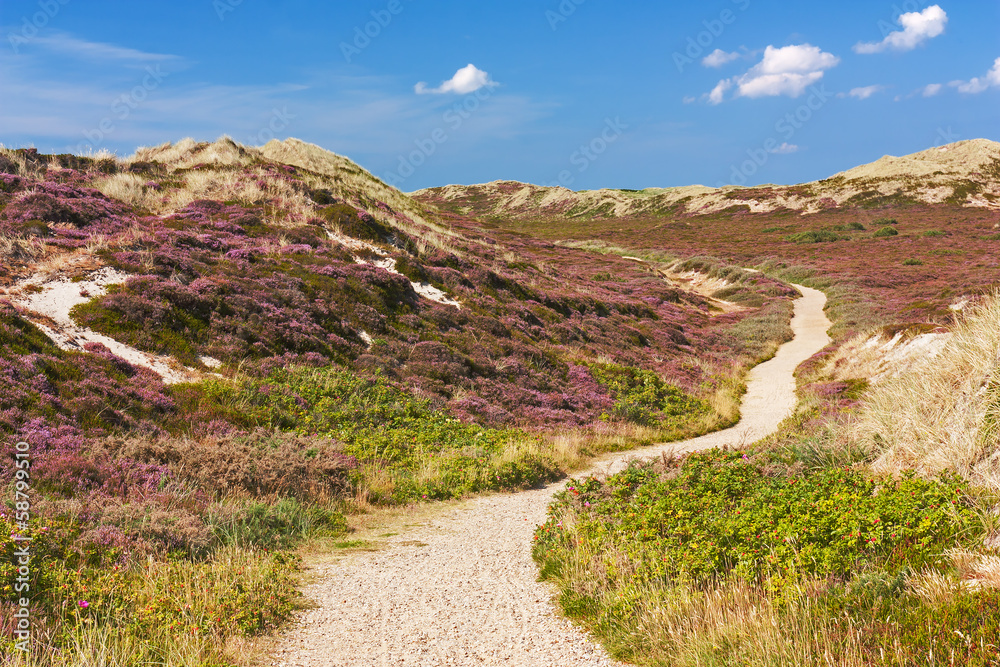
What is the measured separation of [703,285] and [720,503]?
58.6 metres

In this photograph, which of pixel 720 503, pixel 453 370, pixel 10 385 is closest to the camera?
pixel 720 503

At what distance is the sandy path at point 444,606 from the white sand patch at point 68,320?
7.31m

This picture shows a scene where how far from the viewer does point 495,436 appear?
14.2m

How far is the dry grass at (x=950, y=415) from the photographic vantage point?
6215 millimetres

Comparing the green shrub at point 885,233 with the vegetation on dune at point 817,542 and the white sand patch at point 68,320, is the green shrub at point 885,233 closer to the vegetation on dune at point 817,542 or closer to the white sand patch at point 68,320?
the vegetation on dune at point 817,542

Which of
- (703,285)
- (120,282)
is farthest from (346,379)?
(703,285)

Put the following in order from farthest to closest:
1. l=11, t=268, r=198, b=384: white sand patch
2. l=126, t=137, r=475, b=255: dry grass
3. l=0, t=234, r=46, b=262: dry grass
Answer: l=126, t=137, r=475, b=255: dry grass < l=0, t=234, r=46, b=262: dry grass < l=11, t=268, r=198, b=384: white sand patch

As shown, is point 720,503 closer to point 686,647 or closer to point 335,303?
point 686,647

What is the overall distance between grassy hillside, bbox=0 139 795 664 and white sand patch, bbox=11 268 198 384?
0.12m

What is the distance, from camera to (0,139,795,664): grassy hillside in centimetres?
625

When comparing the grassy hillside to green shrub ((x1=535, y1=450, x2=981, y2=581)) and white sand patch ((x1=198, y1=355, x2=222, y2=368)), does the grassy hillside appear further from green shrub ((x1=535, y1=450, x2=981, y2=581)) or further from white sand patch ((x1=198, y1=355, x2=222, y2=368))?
green shrub ((x1=535, y1=450, x2=981, y2=581))

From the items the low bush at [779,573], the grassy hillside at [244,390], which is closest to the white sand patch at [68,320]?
the grassy hillside at [244,390]

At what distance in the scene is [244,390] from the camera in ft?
40.9

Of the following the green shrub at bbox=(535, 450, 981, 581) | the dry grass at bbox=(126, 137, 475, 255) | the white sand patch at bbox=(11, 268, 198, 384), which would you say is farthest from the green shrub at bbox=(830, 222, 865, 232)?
the white sand patch at bbox=(11, 268, 198, 384)
